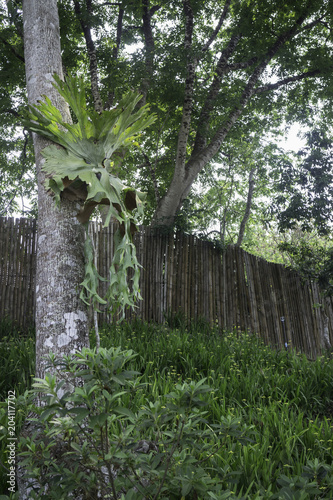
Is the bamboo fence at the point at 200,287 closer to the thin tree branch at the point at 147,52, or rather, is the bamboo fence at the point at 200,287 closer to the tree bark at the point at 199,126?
the tree bark at the point at 199,126

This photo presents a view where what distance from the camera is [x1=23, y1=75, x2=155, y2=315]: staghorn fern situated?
2094 millimetres

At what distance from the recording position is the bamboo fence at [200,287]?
229 inches

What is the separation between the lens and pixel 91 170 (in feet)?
7.08

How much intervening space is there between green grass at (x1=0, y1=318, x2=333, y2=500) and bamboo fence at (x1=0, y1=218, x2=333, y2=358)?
1022mm

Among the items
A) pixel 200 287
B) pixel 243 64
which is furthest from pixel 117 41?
pixel 200 287

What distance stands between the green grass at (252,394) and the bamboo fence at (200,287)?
1.02 metres

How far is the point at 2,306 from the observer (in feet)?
18.5

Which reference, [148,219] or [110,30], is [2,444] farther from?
[110,30]

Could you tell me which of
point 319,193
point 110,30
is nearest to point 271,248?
point 319,193

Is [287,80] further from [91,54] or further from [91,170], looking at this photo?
[91,170]

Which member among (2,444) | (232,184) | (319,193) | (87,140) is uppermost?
(232,184)

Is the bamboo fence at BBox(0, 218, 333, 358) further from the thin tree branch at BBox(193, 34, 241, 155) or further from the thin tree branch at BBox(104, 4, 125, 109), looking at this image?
the thin tree branch at BBox(104, 4, 125, 109)

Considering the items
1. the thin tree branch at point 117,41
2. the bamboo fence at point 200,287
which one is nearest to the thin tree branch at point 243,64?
the thin tree branch at point 117,41

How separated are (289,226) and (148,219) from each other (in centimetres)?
329
